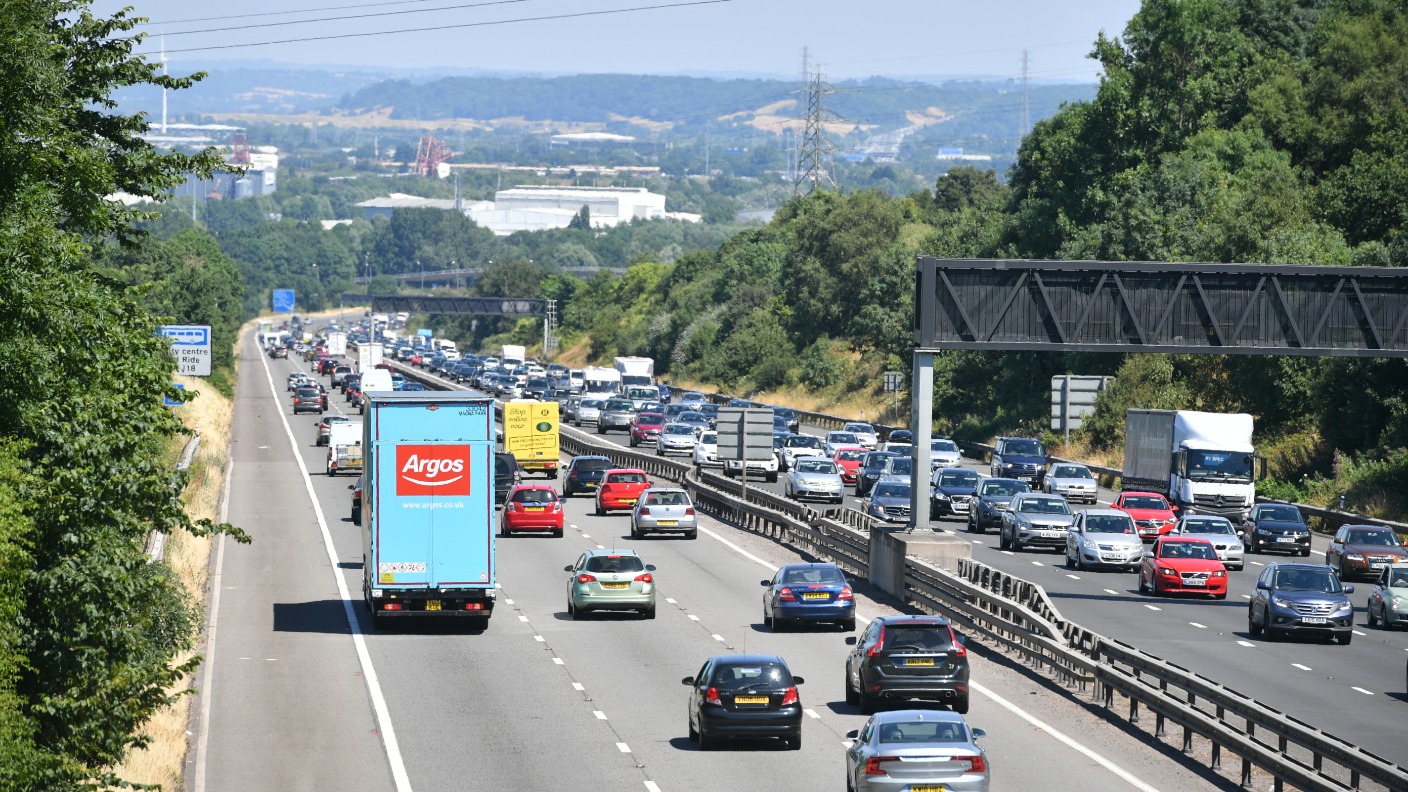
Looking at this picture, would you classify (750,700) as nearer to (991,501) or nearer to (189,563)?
(189,563)

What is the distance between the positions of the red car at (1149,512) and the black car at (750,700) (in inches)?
1171

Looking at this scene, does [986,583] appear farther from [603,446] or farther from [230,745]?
[603,446]

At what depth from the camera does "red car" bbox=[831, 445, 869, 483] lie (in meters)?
73.4

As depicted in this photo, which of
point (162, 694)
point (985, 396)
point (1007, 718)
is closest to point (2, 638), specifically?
point (162, 694)

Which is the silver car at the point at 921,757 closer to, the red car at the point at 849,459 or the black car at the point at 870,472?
the black car at the point at 870,472

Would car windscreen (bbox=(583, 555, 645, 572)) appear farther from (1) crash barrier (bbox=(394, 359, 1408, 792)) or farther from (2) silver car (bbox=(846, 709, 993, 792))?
(2) silver car (bbox=(846, 709, 993, 792))

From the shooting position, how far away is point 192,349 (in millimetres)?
73500

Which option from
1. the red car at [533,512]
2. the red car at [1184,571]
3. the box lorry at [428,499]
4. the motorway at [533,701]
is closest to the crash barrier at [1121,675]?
the motorway at [533,701]

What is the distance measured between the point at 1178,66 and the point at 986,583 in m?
78.9

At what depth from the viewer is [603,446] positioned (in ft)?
271

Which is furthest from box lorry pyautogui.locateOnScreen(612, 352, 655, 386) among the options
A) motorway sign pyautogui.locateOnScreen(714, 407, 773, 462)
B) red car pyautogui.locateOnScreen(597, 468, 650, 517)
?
motorway sign pyautogui.locateOnScreen(714, 407, 773, 462)

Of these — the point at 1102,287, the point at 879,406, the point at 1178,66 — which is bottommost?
the point at 879,406

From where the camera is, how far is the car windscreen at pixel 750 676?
26125 mm

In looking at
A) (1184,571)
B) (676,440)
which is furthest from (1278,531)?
(676,440)
